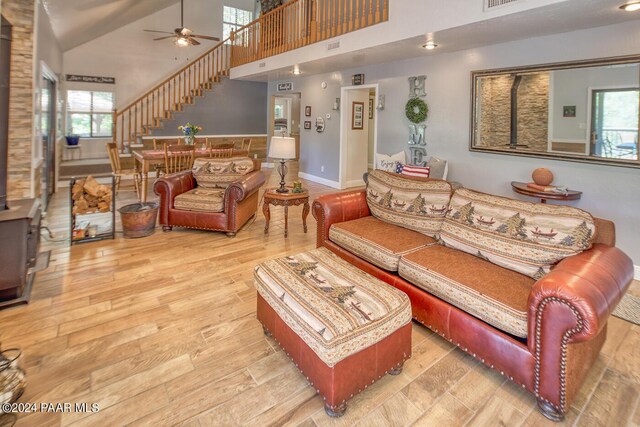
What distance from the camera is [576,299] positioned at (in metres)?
1.49

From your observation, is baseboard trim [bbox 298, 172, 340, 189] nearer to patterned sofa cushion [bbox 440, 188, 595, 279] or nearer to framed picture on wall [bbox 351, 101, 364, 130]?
framed picture on wall [bbox 351, 101, 364, 130]

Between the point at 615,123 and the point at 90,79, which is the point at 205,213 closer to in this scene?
the point at 615,123

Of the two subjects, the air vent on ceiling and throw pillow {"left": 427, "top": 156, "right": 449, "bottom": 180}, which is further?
throw pillow {"left": 427, "top": 156, "right": 449, "bottom": 180}

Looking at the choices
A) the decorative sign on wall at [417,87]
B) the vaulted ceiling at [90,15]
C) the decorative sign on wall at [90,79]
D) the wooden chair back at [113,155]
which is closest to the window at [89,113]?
the decorative sign on wall at [90,79]

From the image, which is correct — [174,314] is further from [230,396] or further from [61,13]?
[61,13]

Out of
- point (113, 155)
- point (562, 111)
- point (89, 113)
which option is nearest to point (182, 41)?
point (113, 155)

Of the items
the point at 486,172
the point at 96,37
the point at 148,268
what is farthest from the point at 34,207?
the point at 96,37

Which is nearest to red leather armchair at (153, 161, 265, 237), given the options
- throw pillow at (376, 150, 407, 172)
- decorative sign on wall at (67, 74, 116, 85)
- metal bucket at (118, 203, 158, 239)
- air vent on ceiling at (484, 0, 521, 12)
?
metal bucket at (118, 203, 158, 239)

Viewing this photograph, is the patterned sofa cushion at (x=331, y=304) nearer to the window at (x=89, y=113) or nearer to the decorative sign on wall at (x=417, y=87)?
the decorative sign on wall at (x=417, y=87)

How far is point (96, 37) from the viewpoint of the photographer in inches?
334

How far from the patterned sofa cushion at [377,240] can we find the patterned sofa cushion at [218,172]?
2031mm

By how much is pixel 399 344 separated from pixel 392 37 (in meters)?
3.81

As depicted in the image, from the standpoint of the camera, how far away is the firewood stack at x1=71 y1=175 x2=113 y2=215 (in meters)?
3.86

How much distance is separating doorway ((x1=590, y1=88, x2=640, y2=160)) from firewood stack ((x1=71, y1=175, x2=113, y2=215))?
5094 mm
